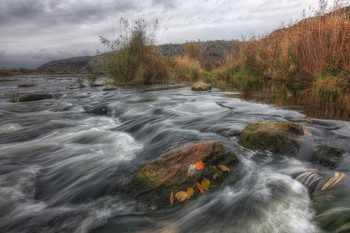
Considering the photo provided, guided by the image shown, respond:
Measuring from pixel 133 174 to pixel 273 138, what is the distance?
1.73m

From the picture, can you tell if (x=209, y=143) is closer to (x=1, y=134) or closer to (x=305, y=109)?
(x=305, y=109)

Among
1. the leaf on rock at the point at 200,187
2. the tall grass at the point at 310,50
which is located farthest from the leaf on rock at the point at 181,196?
the tall grass at the point at 310,50

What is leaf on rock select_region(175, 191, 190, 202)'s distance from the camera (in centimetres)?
182

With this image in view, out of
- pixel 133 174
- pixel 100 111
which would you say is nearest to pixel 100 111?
pixel 100 111

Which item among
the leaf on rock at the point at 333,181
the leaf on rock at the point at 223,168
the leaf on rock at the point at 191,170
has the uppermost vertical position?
the leaf on rock at the point at 191,170

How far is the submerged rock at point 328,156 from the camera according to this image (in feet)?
7.08

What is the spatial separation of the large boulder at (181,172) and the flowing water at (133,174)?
116 millimetres

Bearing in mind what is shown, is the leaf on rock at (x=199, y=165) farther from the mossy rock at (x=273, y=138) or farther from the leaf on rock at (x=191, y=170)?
the mossy rock at (x=273, y=138)

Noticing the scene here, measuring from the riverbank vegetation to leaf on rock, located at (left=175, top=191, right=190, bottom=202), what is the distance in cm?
794

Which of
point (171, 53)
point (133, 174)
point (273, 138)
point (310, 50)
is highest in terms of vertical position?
point (171, 53)

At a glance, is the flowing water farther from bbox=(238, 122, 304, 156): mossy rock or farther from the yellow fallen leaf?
the yellow fallen leaf

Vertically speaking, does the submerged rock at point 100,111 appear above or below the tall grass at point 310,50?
below

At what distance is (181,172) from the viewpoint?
1.93 meters

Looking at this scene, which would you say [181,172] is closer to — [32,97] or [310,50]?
[310,50]
